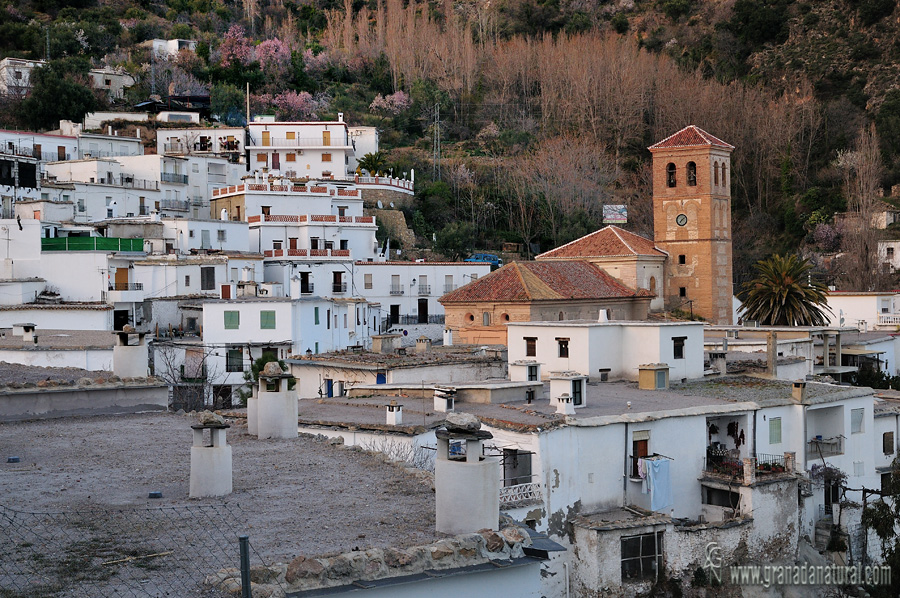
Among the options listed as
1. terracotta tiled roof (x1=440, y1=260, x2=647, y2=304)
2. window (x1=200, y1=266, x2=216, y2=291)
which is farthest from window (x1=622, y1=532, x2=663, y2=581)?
window (x1=200, y1=266, x2=216, y2=291)

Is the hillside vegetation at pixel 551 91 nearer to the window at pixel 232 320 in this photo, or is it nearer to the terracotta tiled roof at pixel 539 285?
the terracotta tiled roof at pixel 539 285

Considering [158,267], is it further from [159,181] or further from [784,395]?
[784,395]

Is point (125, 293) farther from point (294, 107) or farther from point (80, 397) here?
point (294, 107)

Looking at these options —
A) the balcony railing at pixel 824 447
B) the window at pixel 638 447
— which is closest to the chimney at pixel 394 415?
the window at pixel 638 447

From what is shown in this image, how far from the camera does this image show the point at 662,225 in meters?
53.8

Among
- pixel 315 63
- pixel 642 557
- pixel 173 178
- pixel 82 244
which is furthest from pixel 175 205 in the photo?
pixel 642 557

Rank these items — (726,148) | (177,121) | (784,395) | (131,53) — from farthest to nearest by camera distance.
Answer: (131,53) → (177,121) → (726,148) → (784,395)

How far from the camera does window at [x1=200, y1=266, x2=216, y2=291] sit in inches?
1800

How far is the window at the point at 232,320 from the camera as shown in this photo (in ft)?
129

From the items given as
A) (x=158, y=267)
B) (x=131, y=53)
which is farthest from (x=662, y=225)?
(x=131, y=53)

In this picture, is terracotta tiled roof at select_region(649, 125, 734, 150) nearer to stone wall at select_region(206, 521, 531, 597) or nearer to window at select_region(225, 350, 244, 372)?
window at select_region(225, 350, 244, 372)

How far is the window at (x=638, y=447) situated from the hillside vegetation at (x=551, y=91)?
3518cm

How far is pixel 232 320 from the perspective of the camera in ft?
129

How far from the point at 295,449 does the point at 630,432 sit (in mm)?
11676
